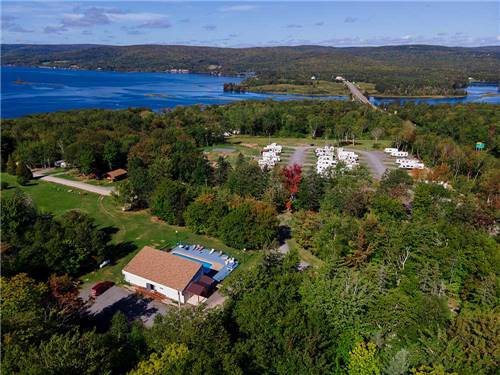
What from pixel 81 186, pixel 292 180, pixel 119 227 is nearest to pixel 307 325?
pixel 119 227

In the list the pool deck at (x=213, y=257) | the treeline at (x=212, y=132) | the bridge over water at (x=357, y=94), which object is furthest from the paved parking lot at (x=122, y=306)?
the bridge over water at (x=357, y=94)

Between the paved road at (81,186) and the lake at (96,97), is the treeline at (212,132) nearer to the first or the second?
the paved road at (81,186)

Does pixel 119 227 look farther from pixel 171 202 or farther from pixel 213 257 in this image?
pixel 213 257

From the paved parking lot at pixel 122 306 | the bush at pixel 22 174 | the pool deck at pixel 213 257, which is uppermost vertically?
the bush at pixel 22 174

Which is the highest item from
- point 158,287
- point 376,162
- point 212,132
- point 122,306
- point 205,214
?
point 205,214

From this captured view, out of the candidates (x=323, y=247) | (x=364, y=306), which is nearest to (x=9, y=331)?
(x=364, y=306)

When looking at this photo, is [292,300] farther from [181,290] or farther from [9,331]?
[9,331]
